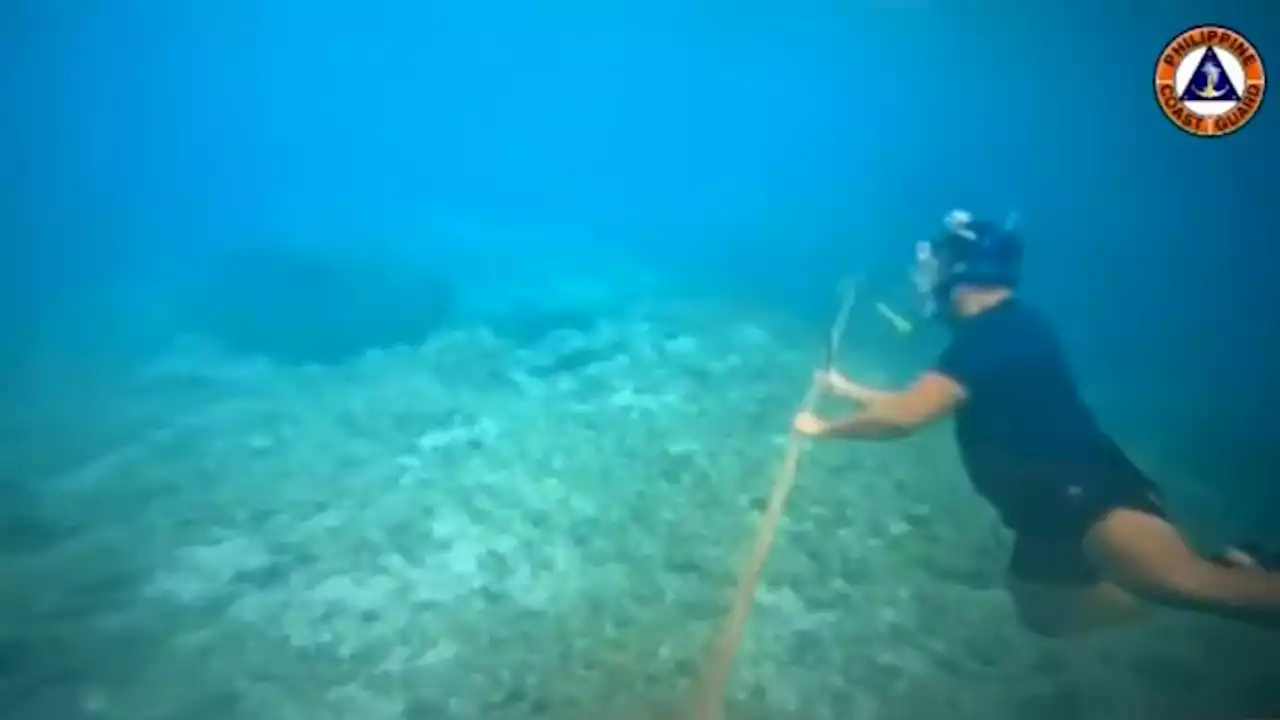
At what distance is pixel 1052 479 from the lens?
2.57m

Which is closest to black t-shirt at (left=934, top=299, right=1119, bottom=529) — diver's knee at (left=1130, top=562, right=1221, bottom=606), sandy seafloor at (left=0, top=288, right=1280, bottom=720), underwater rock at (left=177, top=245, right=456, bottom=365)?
diver's knee at (left=1130, top=562, right=1221, bottom=606)

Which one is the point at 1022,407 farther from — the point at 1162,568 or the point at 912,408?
the point at 1162,568

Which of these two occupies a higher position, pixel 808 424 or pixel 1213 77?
pixel 1213 77

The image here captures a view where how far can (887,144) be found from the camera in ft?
29.3

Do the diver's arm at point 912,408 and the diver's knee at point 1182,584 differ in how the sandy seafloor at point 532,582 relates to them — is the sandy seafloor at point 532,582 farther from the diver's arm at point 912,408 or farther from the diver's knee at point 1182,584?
the diver's arm at point 912,408

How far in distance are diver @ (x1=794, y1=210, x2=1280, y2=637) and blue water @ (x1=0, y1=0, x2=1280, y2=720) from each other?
22cm

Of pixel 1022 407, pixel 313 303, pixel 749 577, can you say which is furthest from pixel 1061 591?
pixel 313 303

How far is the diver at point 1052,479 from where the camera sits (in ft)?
8.09

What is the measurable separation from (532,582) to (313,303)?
5179 millimetres

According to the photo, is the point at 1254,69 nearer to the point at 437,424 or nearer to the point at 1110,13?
the point at 1110,13

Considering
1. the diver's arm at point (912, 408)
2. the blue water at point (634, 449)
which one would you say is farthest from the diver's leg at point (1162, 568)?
the diver's arm at point (912, 408)

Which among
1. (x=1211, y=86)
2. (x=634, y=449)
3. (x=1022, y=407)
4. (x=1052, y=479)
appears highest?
(x=634, y=449)

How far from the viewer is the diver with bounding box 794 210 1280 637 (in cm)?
247

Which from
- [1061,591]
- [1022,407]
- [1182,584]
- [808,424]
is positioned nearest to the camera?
[1182,584]
